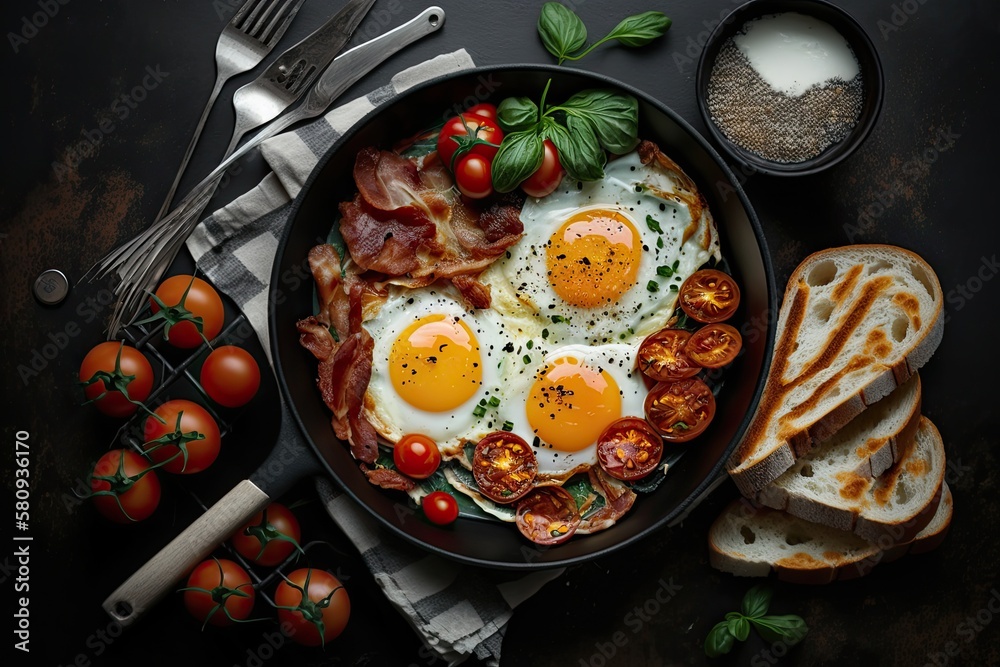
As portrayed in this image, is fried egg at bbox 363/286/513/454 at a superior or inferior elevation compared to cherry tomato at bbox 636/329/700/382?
superior

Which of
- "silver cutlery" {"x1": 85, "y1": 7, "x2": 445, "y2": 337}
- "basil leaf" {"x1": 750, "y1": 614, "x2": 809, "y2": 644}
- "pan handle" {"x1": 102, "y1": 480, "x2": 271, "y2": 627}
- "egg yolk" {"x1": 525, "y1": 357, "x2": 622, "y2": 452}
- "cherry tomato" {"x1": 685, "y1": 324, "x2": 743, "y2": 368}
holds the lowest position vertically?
"basil leaf" {"x1": 750, "y1": 614, "x2": 809, "y2": 644}

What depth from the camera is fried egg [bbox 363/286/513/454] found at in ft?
12.0

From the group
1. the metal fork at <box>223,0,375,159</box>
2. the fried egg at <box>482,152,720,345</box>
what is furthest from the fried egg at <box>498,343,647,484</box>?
the metal fork at <box>223,0,375,159</box>

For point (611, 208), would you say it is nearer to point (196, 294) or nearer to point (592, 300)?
point (592, 300)

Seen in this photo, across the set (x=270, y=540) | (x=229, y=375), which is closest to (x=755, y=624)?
(x=270, y=540)

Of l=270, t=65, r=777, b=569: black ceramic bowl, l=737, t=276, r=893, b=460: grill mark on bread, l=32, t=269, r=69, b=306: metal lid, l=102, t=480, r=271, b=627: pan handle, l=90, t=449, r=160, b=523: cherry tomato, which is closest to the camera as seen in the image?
l=102, t=480, r=271, b=627: pan handle

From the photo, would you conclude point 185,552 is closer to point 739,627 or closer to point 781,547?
point 739,627

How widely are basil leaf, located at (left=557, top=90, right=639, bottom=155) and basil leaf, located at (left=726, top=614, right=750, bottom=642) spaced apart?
2452 millimetres

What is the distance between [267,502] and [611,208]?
2.14 meters

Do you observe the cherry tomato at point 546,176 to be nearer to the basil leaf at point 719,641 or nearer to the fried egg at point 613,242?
the fried egg at point 613,242

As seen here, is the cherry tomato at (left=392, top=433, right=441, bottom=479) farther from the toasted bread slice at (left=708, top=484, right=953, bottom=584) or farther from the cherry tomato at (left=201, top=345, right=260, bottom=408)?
the toasted bread slice at (left=708, top=484, right=953, bottom=584)

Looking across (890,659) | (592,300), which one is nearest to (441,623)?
(592,300)

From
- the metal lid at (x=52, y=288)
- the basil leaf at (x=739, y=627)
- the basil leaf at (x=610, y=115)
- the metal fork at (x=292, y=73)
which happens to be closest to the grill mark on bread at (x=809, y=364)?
the basil leaf at (x=739, y=627)

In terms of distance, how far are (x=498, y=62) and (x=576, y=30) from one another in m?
0.44
